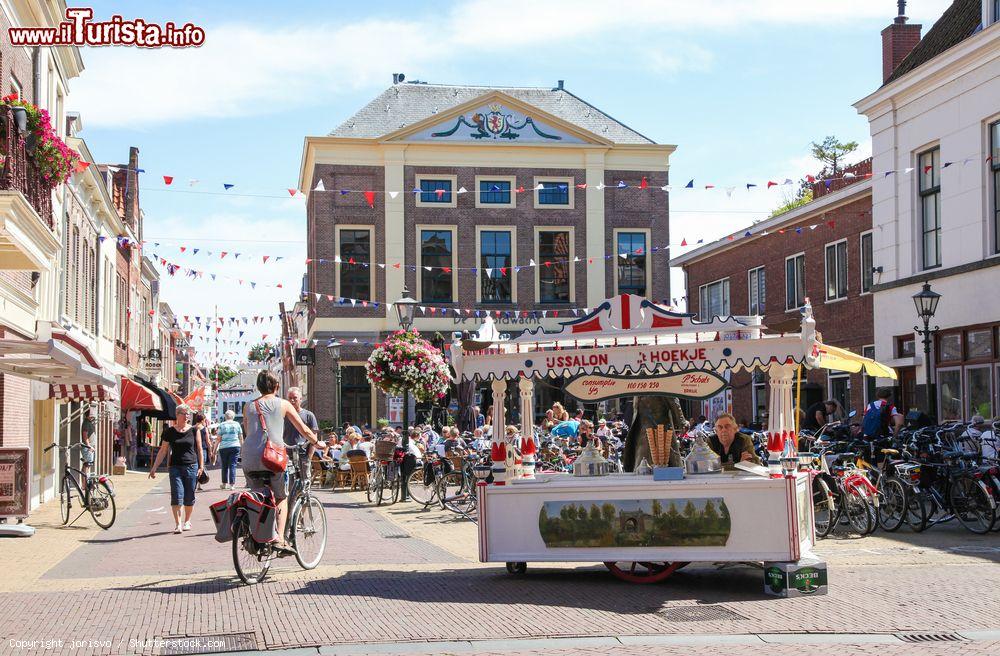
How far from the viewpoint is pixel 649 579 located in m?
9.79

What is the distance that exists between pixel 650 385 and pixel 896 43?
17364 millimetres

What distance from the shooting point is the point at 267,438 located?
32.3ft

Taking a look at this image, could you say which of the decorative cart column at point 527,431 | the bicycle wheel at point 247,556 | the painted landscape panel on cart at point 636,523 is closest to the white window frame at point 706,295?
the decorative cart column at point 527,431

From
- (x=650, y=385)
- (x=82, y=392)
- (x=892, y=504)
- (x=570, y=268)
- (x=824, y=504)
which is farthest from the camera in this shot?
(x=570, y=268)

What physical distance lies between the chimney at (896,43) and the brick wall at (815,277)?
331 centimetres

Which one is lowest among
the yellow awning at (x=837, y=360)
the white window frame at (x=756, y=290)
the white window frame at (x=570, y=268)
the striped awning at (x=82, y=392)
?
the striped awning at (x=82, y=392)

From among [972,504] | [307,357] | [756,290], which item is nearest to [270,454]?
[972,504]

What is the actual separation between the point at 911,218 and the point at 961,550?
12.8m

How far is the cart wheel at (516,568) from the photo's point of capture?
1030 centimetres

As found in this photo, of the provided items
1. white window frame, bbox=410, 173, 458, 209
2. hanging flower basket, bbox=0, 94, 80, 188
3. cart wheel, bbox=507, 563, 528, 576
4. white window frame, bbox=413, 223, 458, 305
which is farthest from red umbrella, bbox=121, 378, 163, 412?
cart wheel, bbox=507, 563, 528, 576

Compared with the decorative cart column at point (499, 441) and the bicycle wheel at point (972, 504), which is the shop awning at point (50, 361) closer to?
the decorative cart column at point (499, 441)

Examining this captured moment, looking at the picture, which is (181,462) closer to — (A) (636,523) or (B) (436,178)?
(A) (636,523)

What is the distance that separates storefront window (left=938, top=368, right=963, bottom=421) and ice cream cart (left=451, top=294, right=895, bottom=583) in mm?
12592

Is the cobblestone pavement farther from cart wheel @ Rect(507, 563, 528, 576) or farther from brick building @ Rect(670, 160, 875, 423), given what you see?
brick building @ Rect(670, 160, 875, 423)
